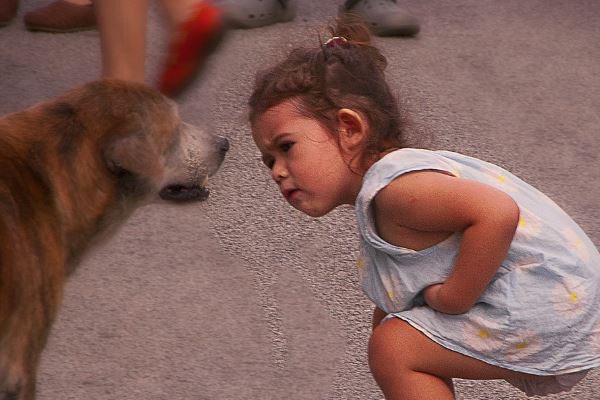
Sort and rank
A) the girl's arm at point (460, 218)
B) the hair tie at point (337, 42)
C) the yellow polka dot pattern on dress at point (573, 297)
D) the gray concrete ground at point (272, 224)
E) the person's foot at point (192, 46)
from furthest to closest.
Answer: the person's foot at point (192, 46), the gray concrete ground at point (272, 224), the hair tie at point (337, 42), the yellow polka dot pattern on dress at point (573, 297), the girl's arm at point (460, 218)

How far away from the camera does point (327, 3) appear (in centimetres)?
443

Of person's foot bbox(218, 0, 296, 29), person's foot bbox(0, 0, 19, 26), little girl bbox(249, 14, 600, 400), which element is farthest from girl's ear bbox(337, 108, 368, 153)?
person's foot bbox(0, 0, 19, 26)

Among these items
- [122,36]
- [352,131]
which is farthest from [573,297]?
[122,36]

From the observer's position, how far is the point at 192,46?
9.18 feet

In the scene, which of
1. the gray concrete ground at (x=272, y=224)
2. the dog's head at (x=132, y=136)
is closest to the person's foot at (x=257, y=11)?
the gray concrete ground at (x=272, y=224)

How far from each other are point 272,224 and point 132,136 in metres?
1.10

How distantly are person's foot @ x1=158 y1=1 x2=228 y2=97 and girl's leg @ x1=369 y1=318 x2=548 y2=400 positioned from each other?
110 cm

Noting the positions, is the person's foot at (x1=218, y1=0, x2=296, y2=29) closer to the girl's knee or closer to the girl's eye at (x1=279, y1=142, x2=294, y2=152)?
the girl's eye at (x1=279, y1=142, x2=294, y2=152)

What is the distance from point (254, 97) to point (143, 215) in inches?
44.1

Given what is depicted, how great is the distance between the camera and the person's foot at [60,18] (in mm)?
4035

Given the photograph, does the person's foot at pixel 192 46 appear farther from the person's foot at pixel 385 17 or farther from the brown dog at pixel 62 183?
the person's foot at pixel 385 17

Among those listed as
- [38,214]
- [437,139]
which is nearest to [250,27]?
[437,139]

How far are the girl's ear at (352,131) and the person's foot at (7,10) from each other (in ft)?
8.02

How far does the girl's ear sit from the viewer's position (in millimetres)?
1995
